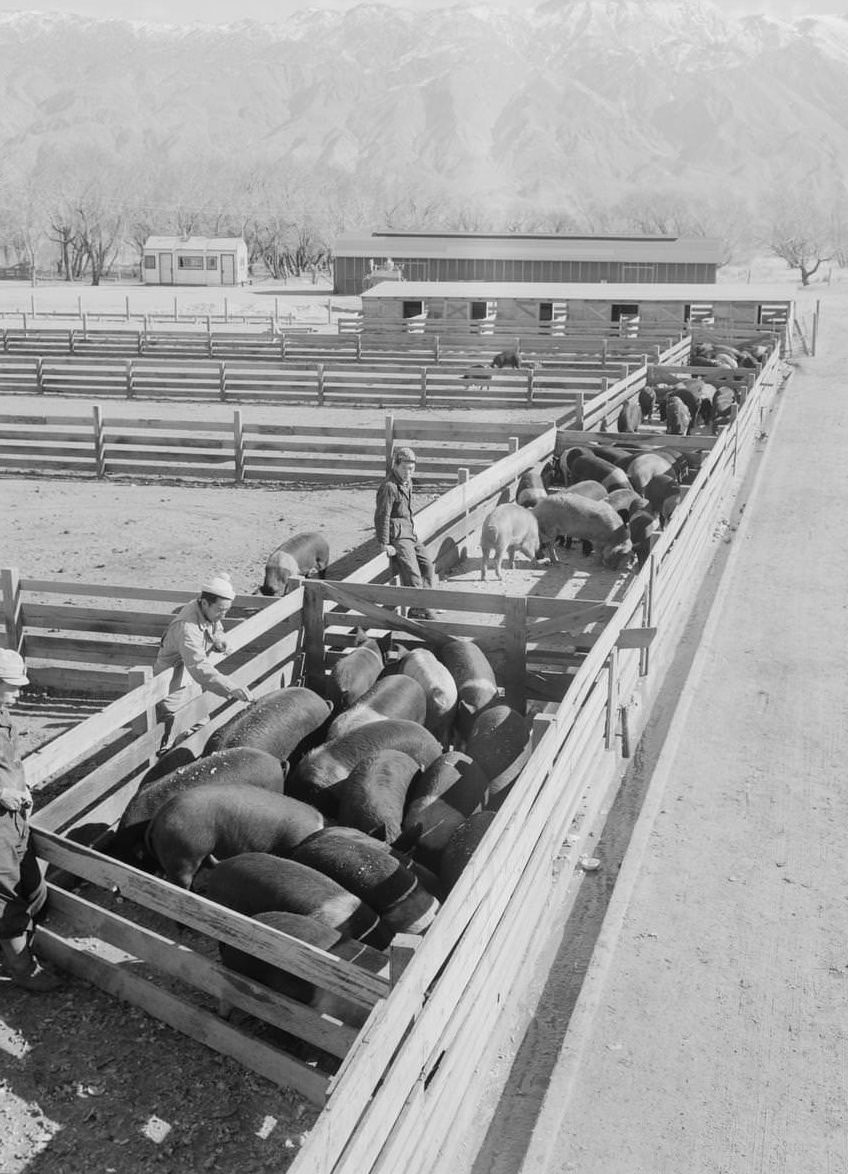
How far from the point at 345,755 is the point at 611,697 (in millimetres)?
1793

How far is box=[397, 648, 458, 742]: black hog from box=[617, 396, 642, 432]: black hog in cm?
1426

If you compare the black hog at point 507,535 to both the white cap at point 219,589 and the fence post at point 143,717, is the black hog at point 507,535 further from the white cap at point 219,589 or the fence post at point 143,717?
the fence post at point 143,717

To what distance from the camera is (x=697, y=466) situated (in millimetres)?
16531

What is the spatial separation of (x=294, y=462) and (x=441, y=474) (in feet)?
7.44

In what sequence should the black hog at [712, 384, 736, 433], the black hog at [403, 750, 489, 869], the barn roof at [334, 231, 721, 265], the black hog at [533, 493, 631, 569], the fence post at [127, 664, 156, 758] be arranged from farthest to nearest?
1. the barn roof at [334, 231, 721, 265]
2. the black hog at [712, 384, 736, 433]
3. the black hog at [533, 493, 631, 569]
4. the fence post at [127, 664, 156, 758]
5. the black hog at [403, 750, 489, 869]

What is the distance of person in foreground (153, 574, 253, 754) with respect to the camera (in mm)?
6957

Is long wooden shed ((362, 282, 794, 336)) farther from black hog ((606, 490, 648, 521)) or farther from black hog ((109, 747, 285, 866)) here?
black hog ((109, 747, 285, 866))

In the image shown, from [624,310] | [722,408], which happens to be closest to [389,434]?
[722,408]

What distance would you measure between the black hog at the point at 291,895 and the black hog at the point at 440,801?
76 cm

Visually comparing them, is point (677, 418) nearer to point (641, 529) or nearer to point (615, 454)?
point (615, 454)

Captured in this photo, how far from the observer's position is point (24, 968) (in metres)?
5.33

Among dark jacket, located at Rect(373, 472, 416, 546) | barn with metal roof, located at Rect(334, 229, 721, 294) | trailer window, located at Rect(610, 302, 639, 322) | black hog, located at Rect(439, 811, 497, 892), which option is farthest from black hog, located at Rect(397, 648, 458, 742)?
barn with metal roof, located at Rect(334, 229, 721, 294)

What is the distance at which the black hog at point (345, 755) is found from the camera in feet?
22.0

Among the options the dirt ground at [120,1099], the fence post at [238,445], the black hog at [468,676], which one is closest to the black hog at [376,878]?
the dirt ground at [120,1099]
